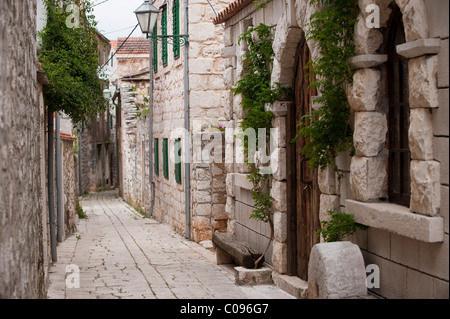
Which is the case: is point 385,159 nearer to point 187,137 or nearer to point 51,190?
point 51,190

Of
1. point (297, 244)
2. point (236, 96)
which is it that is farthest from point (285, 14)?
point (297, 244)

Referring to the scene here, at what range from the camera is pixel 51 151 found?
9203 mm

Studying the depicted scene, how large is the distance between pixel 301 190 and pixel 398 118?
2.18 metres

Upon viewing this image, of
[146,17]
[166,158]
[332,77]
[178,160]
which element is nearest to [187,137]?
[178,160]

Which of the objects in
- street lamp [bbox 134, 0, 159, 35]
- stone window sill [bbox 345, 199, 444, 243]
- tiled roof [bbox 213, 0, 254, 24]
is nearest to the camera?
stone window sill [bbox 345, 199, 444, 243]

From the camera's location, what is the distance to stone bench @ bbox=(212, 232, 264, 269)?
7.51 metres

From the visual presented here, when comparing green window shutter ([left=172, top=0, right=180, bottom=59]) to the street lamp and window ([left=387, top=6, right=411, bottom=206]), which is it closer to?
the street lamp

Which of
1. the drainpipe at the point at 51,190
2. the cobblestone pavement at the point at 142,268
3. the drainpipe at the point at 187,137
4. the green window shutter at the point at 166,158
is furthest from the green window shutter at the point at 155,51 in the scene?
the drainpipe at the point at 51,190

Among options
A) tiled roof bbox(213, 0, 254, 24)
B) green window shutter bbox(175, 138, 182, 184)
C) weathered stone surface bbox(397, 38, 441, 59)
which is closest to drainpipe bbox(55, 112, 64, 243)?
green window shutter bbox(175, 138, 182, 184)

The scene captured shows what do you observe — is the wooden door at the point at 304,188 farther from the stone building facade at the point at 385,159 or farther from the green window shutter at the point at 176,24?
the green window shutter at the point at 176,24

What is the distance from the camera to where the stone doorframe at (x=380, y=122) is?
4.16 meters

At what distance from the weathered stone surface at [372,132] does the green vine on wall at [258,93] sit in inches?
92.2

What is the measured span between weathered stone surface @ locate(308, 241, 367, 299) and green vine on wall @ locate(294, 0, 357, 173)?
872 millimetres
